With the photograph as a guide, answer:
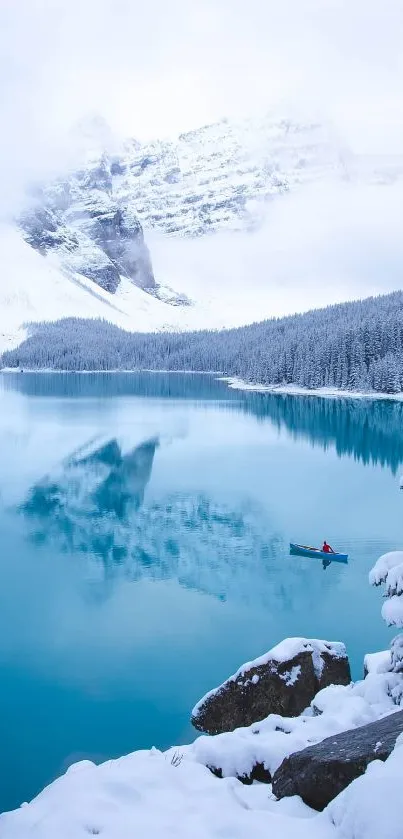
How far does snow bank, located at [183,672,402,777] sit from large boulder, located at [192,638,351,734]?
8.53 ft

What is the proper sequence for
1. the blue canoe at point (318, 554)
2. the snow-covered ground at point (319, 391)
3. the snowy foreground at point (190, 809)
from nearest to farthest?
Result: the snowy foreground at point (190, 809), the blue canoe at point (318, 554), the snow-covered ground at point (319, 391)

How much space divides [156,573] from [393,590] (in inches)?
836

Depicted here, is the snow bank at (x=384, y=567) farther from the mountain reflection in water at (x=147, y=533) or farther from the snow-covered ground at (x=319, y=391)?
the snow-covered ground at (x=319, y=391)

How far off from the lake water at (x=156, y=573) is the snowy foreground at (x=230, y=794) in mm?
6657

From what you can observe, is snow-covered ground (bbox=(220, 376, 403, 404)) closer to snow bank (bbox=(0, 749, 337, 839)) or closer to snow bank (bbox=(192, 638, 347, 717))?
snow bank (bbox=(192, 638, 347, 717))

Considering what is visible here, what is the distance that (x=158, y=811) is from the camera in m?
8.50

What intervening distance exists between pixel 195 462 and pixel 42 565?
28566mm

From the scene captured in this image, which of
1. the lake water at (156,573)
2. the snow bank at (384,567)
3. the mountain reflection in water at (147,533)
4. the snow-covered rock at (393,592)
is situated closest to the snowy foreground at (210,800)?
the snow-covered rock at (393,592)

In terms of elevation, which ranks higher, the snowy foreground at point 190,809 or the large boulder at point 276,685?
the snowy foreground at point 190,809

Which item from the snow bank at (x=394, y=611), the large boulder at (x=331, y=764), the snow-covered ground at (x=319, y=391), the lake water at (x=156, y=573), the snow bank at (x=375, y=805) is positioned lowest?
the lake water at (x=156, y=573)

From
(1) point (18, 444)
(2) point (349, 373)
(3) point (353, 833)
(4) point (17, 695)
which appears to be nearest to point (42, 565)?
(4) point (17, 695)

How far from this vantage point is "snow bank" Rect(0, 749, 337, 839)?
783 centimetres

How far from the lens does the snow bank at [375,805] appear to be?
6.22 m

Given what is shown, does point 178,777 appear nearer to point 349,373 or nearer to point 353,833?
point 353,833
